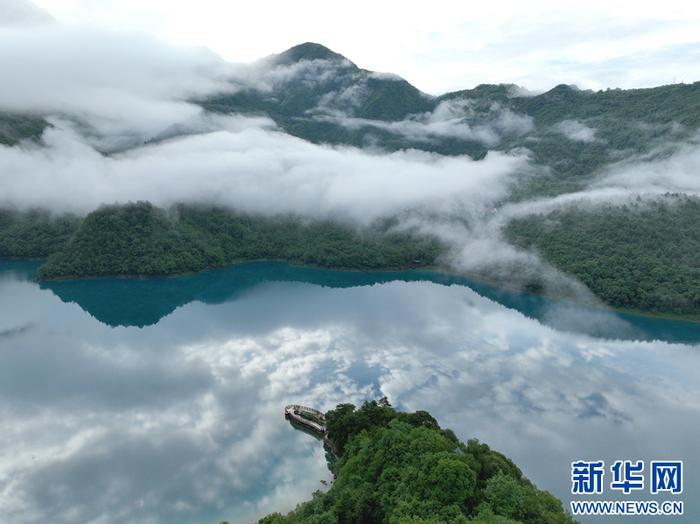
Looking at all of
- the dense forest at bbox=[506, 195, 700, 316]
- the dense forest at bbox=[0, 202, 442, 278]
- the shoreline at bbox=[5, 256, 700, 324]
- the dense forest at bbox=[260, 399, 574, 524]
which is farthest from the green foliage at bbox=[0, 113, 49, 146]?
the dense forest at bbox=[260, 399, 574, 524]

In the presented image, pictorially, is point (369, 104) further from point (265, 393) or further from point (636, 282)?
point (265, 393)

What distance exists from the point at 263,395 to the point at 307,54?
118 metres

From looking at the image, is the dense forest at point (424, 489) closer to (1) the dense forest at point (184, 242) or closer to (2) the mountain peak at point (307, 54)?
(1) the dense forest at point (184, 242)

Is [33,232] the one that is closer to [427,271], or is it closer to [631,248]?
[427,271]

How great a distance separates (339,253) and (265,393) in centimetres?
3025

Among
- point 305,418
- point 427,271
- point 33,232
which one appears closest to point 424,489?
point 305,418

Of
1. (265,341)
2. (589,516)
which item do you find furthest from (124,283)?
(589,516)

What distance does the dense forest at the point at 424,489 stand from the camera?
13609 millimetres

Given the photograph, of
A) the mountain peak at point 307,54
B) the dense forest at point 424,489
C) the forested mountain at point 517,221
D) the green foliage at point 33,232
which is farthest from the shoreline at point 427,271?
the mountain peak at point 307,54

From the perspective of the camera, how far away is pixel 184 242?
180 feet

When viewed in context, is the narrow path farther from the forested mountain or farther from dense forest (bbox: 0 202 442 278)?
dense forest (bbox: 0 202 442 278)

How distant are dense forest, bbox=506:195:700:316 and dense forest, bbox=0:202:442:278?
1299 centimetres

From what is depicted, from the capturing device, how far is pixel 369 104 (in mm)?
114000

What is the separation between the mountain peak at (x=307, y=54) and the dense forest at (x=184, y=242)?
7825cm
